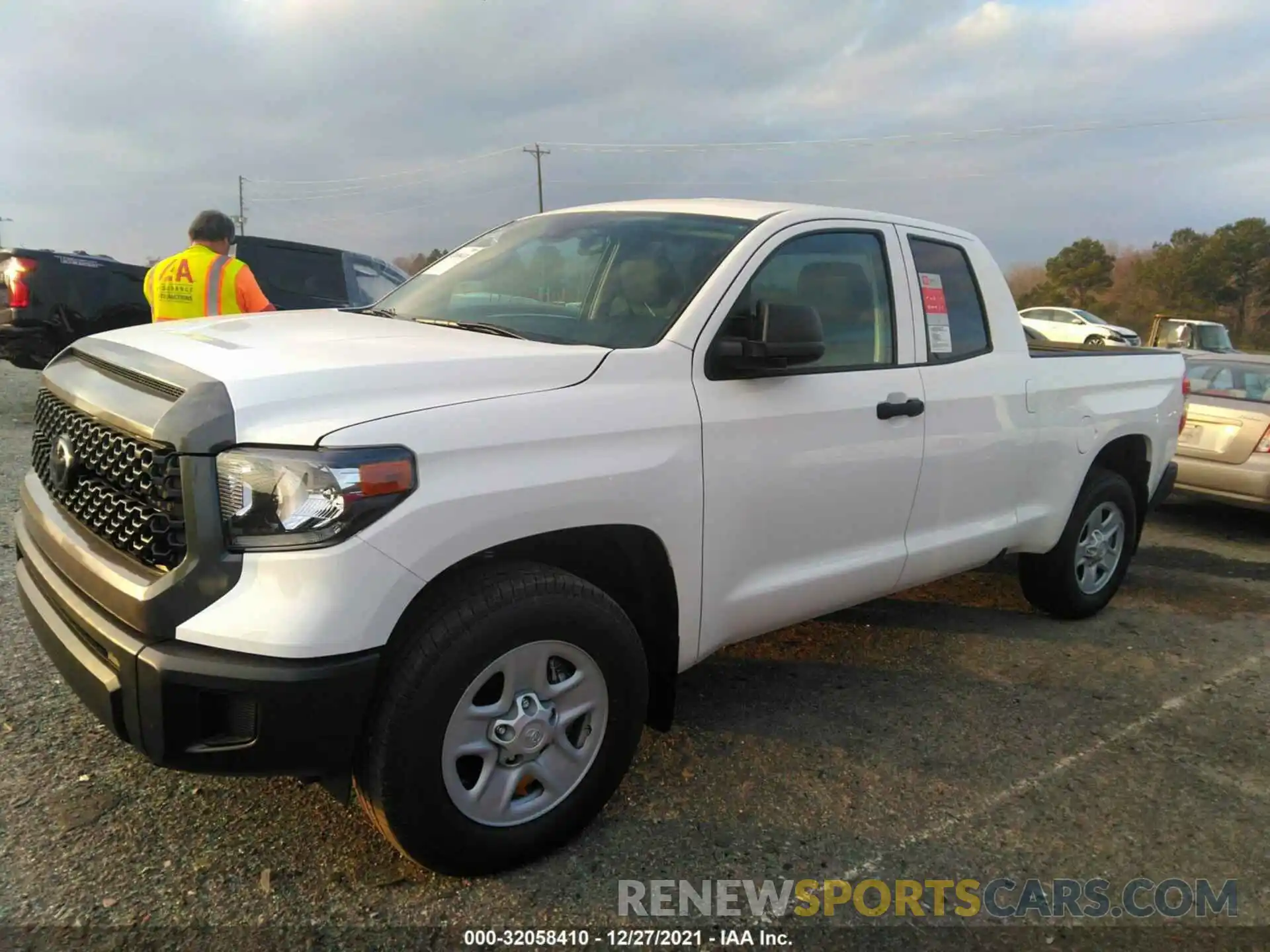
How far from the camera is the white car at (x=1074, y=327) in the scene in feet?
85.1

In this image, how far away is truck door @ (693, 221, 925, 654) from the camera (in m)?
2.86

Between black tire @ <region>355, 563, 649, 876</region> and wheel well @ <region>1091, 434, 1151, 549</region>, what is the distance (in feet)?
11.3

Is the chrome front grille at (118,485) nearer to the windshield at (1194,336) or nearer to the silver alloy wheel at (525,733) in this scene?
the silver alloy wheel at (525,733)

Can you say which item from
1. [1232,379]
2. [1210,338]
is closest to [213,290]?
[1232,379]

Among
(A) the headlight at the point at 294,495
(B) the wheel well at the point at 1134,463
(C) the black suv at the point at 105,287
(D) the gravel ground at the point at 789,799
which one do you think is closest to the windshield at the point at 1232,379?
(B) the wheel well at the point at 1134,463

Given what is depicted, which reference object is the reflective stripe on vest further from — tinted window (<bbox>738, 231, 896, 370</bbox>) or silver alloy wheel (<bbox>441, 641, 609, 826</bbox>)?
silver alloy wheel (<bbox>441, 641, 609, 826</bbox>)

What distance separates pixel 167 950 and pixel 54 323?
9098 mm

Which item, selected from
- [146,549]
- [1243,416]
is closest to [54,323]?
[146,549]

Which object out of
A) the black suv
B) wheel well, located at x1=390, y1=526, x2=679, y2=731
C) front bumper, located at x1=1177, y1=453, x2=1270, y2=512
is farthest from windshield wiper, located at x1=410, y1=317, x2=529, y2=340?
front bumper, located at x1=1177, y1=453, x2=1270, y2=512

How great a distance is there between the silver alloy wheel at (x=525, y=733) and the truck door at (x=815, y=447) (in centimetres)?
53

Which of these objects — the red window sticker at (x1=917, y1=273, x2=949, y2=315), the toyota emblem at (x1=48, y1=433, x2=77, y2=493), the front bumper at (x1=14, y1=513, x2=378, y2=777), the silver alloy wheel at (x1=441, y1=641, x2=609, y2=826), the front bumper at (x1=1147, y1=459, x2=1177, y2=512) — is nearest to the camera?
the front bumper at (x1=14, y1=513, x2=378, y2=777)

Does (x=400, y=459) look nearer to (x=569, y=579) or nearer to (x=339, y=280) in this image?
(x=569, y=579)

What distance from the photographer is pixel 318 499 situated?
203 centimetres

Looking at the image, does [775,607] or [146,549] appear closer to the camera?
[146,549]
